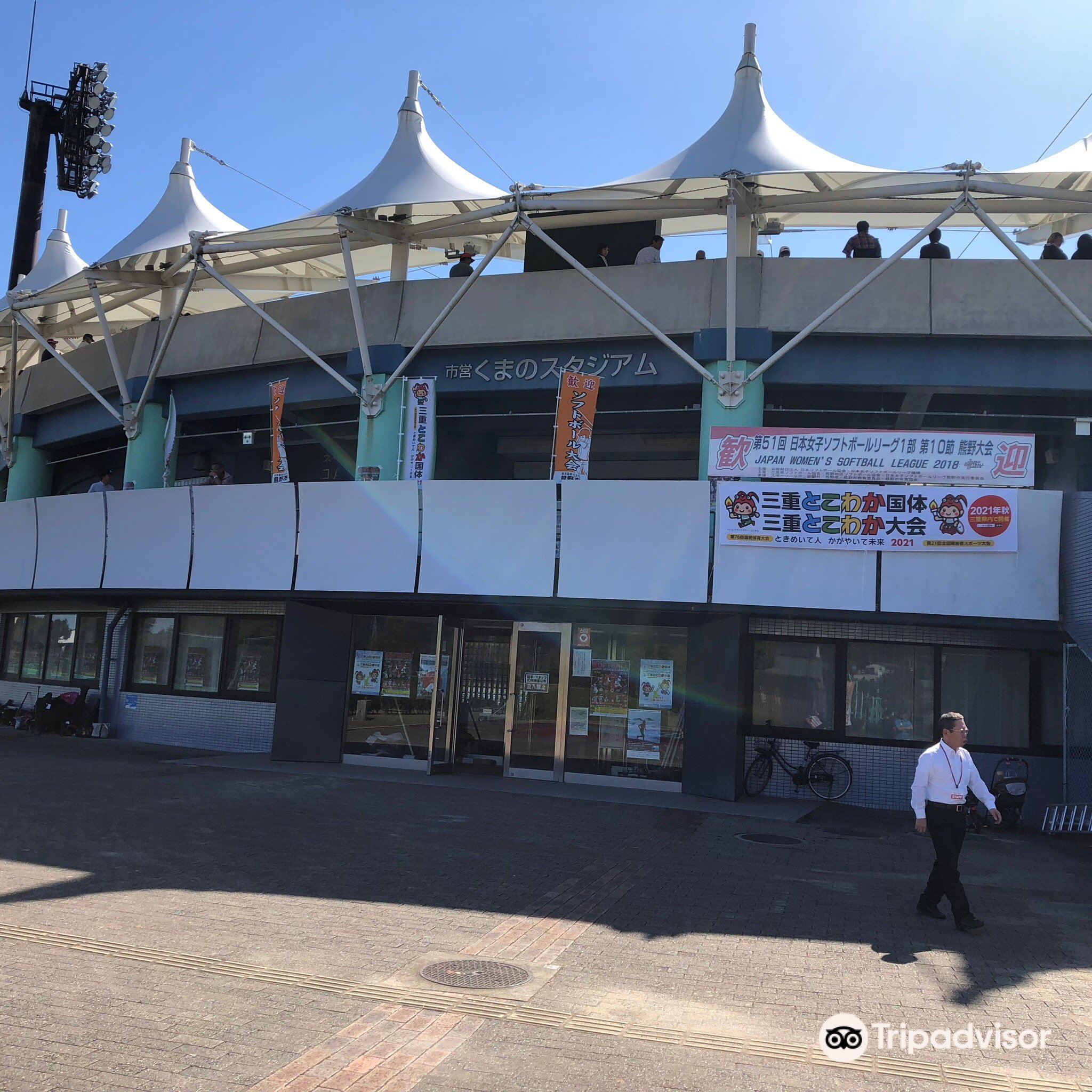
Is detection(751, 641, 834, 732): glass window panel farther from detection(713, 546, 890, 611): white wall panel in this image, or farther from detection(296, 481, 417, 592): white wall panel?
detection(296, 481, 417, 592): white wall panel

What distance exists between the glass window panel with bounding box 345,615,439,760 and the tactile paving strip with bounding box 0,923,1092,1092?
10.2 m

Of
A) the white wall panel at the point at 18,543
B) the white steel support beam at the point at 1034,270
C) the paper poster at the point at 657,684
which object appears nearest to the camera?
the white steel support beam at the point at 1034,270

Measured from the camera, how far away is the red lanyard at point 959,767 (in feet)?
27.0

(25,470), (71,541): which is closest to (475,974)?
(71,541)

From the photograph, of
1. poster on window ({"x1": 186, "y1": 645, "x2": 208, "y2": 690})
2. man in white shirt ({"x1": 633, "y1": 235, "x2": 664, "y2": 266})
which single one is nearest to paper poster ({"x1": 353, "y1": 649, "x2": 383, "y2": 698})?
poster on window ({"x1": 186, "y1": 645, "x2": 208, "y2": 690})

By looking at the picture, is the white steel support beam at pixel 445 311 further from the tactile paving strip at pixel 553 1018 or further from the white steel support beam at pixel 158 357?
the tactile paving strip at pixel 553 1018

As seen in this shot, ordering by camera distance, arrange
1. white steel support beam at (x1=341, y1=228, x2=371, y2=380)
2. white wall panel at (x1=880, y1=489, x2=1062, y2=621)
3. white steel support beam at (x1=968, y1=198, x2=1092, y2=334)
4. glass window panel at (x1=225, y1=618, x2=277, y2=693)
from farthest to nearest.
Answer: glass window panel at (x1=225, y1=618, x2=277, y2=693)
white steel support beam at (x1=341, y1=228, x2=371, y2=380)
white steel support beam at (x1=968, y1=198, x2=1092, y2=334)
white wall panel at (x1=880, y1=489, x2=1062, y2=621)

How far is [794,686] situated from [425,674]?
5.87 meters

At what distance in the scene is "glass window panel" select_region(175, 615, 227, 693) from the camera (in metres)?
20.0

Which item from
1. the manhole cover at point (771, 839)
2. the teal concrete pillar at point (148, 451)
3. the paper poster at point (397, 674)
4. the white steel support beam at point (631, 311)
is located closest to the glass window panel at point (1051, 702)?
the manhole cover at point (771, 839)

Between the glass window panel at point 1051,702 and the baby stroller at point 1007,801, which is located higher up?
the glass window panel at point 1051,702

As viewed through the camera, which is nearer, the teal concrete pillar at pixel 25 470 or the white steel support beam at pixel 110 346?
the white steel support beam at pixel 110 346

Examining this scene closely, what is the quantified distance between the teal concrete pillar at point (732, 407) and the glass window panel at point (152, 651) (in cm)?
1147

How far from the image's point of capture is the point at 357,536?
16.1 m
